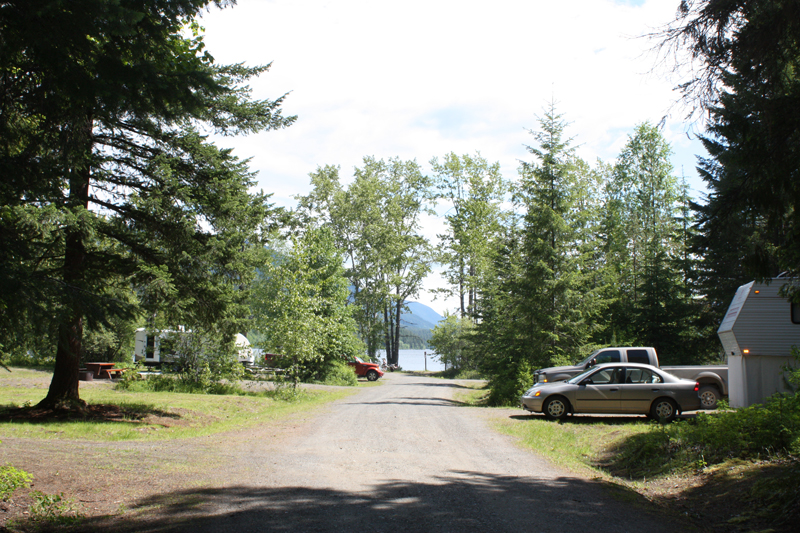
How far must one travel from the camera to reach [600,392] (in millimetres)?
13250

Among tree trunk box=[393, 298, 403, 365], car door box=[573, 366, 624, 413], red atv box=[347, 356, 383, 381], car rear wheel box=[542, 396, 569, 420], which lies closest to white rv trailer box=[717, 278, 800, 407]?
car door box=[573, 366, 624, 413]

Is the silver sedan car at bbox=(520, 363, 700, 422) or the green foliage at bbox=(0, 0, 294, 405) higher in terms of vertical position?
the green foliage at bbox=(0, 0, 294, 405)

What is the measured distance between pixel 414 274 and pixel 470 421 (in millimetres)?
36212

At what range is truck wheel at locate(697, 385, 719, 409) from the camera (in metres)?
15.4

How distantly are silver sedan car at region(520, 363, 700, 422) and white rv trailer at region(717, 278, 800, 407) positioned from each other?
123 centimetres

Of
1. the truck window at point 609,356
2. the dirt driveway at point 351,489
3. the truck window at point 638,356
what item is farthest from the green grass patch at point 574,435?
the truck window at point 638,356

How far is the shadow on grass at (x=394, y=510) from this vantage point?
16.4 ft

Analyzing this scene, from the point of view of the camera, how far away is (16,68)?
20.5 feet

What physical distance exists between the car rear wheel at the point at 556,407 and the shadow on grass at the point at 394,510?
679 centimetres

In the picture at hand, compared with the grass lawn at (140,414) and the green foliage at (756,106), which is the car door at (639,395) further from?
the grass lawn at (140,414)

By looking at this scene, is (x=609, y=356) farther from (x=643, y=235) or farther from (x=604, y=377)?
(x=643, y=235)

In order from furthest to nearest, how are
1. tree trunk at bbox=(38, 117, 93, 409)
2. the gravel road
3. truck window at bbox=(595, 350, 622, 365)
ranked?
truck window at bbox=(595, 350, 622, 365) → tree trunk at bbox=(38, 117, 93, 409) → the gravel road

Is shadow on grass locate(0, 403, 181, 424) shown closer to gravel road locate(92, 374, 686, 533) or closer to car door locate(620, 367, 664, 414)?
gravel road locate(92, 374, 686, 533)

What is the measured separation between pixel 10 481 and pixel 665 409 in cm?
1333
